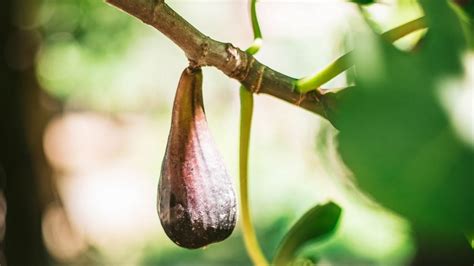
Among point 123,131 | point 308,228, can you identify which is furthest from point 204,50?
point 123,131

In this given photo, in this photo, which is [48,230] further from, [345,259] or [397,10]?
[397,10]

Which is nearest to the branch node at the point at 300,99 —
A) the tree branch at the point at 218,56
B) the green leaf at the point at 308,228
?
the tree branch at the point at 218,56

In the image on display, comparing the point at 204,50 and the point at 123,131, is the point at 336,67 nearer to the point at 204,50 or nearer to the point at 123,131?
the point at 204,50

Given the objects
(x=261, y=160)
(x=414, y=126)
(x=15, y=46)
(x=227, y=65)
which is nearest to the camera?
(x=414, y=126)

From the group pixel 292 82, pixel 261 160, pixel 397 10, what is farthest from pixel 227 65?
pixel 261 160

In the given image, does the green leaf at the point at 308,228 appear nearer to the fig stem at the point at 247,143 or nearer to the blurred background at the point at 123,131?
the fig stem at the point at 247,143

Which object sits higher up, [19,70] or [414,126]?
[19,70]

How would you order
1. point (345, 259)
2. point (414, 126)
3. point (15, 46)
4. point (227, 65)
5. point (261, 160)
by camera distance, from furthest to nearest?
1. point (261, 160)
2. point (345, 259)
3. point (15, 46)
4. point (227, 65)
5. point (414, 126)

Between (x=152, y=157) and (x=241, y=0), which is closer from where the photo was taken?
(x=241, y=0)
